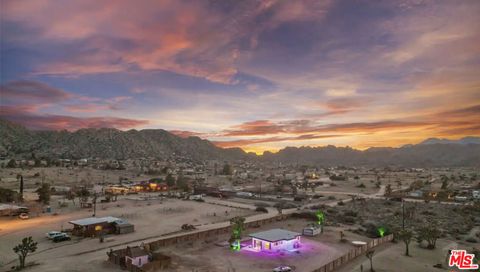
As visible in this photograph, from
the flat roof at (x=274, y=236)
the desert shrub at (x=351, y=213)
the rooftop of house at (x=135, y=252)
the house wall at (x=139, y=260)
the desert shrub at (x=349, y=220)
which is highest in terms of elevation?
the rooftop of house at (x=135, y=252)

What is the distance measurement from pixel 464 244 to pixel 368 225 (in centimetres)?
1209

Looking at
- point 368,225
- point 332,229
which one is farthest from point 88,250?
point 368,225

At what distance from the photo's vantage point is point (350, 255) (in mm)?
36312

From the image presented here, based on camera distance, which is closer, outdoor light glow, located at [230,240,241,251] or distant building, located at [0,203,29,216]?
outdoor light glow, located at [230,240,241,251]

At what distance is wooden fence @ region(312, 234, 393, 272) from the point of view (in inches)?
1254

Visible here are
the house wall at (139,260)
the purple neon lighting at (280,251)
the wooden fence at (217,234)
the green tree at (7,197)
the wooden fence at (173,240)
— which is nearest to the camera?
the wooden fence at (217,234)

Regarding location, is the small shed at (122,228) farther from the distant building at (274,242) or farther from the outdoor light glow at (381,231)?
the outdoor light glow at (381,231)

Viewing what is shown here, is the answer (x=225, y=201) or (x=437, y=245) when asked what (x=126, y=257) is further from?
(x=225, y=201)

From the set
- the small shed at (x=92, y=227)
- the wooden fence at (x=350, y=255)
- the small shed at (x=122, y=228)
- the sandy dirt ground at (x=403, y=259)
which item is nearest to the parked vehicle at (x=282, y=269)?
the wooden fence at (x=350, y=255)

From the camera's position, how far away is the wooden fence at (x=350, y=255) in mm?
31856

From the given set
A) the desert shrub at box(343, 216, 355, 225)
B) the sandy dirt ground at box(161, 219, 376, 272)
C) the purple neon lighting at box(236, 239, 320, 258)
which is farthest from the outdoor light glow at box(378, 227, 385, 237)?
the desert shrub at box(343, 216, 355, 225)

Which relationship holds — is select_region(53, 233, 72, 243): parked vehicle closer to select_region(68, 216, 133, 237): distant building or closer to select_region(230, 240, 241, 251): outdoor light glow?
select_region(68, 216, 133, 237): distant building

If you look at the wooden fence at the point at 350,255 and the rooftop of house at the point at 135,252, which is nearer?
the wooden fence at the point at 350,255

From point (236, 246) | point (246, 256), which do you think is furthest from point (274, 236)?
point (246, 256)
